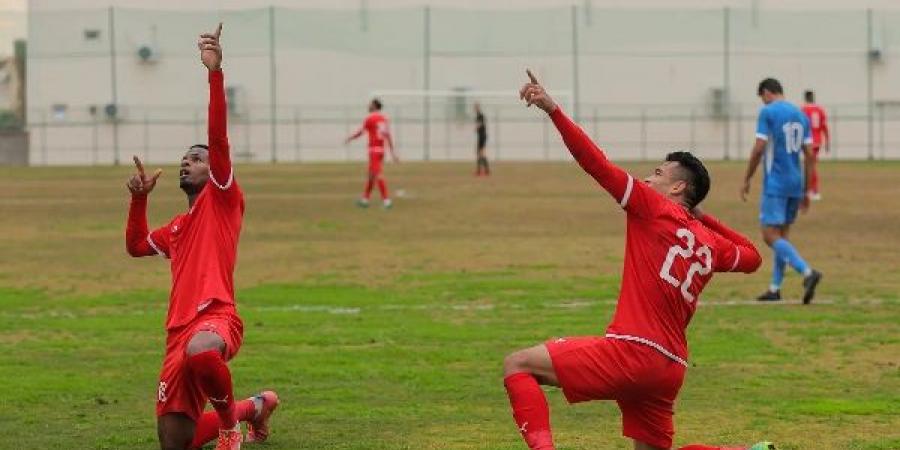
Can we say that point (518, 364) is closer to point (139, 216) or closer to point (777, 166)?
point (139, 216)

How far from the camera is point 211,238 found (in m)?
9.69

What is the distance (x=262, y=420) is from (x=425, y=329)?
5.78 meters

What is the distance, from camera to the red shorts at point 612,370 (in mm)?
8242

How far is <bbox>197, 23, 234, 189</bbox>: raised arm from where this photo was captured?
9.38m

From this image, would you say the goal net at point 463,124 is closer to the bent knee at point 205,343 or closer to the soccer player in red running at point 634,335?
the bent knee at point 205,343

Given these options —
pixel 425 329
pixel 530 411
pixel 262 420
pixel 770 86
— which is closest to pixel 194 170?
pixel 262 420

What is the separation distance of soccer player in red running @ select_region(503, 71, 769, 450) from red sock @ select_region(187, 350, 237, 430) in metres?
1.63

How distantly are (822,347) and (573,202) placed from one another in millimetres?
22346

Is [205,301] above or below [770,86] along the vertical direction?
below

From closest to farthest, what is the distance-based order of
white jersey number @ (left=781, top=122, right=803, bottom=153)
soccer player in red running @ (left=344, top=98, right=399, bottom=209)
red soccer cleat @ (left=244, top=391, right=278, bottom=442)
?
red soccer cleat @ (left=244, top=391, right=278, bottom=442)
white jersey number @ (left=781, top=122, right=803, bottom=153)
soccer player in red running @ (left=344, top=98, right=399, bottom=209)

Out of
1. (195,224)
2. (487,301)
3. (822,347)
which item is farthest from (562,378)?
(487,301)

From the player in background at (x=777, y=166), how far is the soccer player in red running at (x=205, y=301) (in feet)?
29.9

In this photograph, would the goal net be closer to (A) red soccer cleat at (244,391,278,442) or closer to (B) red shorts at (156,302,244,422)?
(A) red soccer cleat at (244,391,278,442)

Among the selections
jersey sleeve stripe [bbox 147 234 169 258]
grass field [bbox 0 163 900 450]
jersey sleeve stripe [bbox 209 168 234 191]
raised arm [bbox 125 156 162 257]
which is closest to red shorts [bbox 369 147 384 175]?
grass field [bbox 0 163 900 450]
